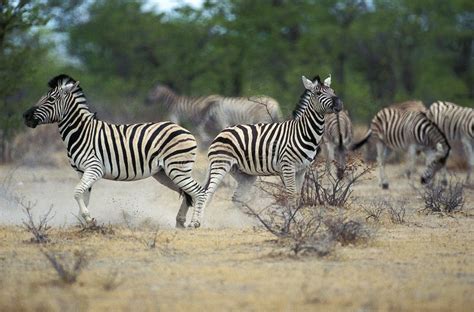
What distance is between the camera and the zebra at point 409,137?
54.0ft

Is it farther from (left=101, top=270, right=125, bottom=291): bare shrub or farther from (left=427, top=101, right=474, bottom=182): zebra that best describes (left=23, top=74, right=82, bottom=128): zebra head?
(left=427, top=101, right=474, bottom=182): zebra

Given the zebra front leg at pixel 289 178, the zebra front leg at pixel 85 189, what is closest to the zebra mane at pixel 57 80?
the zebra front leg at pixel 85 189

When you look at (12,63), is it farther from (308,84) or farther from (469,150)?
(308,84)

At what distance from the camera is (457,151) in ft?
67.6

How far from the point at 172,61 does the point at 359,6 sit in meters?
6.42

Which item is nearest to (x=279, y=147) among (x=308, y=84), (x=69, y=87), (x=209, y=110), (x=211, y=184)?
(x=308, y=84)

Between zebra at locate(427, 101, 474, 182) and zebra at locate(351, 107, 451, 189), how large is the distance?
2.57 feet

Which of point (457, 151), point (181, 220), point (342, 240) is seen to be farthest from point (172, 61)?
point (342, 240)

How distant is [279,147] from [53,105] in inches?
109

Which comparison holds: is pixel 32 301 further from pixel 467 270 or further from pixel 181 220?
pixel 181 220

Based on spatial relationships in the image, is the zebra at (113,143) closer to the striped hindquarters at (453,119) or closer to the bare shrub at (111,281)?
the bare shrub at (111,281)

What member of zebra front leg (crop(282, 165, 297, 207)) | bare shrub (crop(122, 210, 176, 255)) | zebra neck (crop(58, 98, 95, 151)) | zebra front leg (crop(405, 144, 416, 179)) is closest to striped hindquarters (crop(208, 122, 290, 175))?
zebra front leg (crop(282, 165, 297, 207))

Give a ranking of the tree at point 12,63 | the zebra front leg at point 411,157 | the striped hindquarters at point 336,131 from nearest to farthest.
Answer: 1. the striped hindquarters at point 336,131
2. the zebra front leg at point 411,157
3. the tree at point 12,63

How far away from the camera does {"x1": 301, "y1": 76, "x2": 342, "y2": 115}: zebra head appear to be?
463 inches
